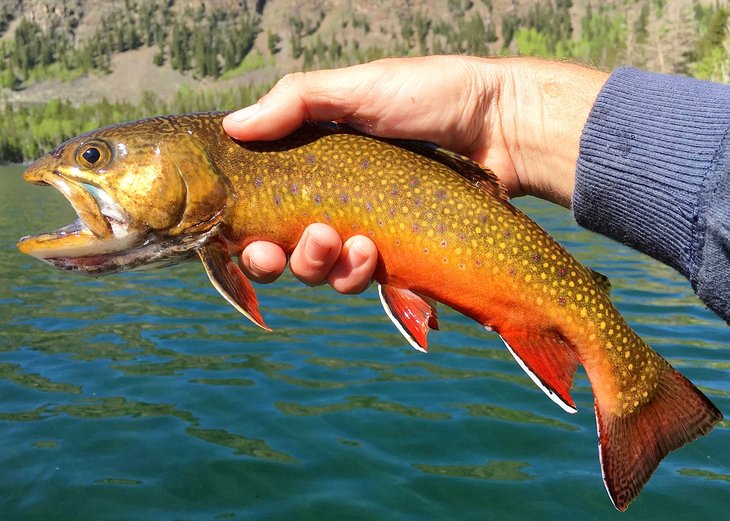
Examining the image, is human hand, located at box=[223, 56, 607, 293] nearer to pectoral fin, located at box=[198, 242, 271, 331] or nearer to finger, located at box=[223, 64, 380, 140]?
finger, located at box=[223, 64, 380, 140]

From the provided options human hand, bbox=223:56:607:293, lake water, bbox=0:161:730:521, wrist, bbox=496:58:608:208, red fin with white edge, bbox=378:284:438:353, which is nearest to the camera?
red fin with white edge, bbox=378:284:438:353

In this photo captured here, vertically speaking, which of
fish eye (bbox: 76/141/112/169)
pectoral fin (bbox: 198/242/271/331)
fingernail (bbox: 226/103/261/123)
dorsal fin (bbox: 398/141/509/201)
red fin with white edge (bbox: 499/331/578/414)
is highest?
fingernail (bbox: 226/103/261/123)

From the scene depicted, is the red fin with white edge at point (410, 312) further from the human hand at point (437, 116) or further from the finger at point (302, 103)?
the finger at point (302, 103)

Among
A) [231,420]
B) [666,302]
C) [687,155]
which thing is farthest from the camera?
[666,302]

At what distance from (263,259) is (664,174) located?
7.71ft

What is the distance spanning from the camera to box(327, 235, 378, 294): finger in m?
4.33

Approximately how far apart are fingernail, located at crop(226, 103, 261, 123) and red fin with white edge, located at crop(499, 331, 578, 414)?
189 centimetres

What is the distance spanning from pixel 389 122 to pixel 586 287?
1.75m

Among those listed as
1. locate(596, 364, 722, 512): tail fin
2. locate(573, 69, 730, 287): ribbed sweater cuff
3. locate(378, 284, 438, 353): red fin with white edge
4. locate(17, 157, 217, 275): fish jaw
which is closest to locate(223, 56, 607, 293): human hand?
locate(378, 284, 438, 353): red fin with white edge

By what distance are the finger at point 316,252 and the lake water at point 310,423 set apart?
2977 mm

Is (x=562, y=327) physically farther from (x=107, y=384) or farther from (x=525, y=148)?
(x=107, y=384)

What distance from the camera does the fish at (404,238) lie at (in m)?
4.14

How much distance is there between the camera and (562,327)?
417cm

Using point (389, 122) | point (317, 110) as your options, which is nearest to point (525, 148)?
point (389, 122)
